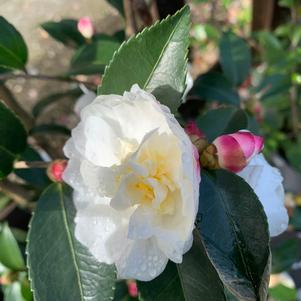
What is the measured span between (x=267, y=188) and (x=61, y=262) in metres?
0.28

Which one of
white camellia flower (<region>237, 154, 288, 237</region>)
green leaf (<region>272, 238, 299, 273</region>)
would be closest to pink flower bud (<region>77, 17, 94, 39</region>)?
white camellia flower (<region>237, 154, 288, 237</region>)

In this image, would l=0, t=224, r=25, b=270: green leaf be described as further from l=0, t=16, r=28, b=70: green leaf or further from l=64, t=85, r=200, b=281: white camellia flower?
l=64, t=85, r=200, b=281: white camellia flower

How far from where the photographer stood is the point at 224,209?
0.52 metres

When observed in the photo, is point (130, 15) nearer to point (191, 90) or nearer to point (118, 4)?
point (118, 4)

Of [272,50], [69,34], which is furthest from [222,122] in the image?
[272,50]

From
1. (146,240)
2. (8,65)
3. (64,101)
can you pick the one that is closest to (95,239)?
(146,240)

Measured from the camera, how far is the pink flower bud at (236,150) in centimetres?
52

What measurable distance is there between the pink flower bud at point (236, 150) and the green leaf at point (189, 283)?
9 cm

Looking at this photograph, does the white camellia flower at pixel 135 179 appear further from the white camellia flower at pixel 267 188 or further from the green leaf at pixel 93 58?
the green leaf at pixel 93 58

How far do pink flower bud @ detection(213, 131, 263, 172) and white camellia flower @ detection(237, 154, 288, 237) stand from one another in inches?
1.7

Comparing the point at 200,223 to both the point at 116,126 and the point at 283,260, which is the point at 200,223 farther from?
the point at 283,260

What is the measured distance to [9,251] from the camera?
102 centimetres

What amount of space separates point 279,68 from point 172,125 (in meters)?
1.23

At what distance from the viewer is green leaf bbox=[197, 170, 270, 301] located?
47 cm
